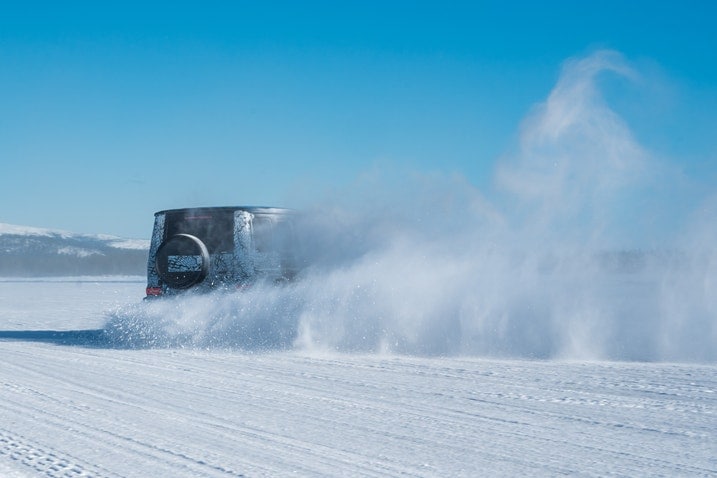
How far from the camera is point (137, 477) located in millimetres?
4379

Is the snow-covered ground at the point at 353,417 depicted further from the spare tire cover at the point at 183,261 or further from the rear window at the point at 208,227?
the rear window at the point at 208,227

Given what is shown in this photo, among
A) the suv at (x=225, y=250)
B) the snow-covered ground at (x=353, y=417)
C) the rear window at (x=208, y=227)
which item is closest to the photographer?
the snow-covered ground at (x=353, y=417)

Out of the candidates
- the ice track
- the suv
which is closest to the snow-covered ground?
the ice track

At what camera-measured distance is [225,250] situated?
36.1 ft

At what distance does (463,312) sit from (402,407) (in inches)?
165

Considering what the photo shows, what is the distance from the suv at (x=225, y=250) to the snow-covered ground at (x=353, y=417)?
1.54 metres

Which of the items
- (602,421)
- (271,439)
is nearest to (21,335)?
(271,439)

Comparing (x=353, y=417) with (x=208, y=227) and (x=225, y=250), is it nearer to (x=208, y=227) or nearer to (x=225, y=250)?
(x=225, y=250)

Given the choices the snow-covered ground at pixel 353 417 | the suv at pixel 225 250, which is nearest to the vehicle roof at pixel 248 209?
the suv at pixel 225 250

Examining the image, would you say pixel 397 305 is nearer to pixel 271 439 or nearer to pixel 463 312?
pixel 463 312

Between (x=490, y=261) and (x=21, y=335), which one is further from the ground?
(x=490, y=261)

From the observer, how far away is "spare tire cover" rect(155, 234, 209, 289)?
1097 centimetres

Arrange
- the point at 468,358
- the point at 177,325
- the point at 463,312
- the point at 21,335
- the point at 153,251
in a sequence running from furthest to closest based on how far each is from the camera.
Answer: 1. the point at 21,335
2. the point at 153,251
3. the point at 177,325
4. the point at 463,312
5. the point at 468,358

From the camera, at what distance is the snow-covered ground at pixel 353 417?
4641 millimetres
